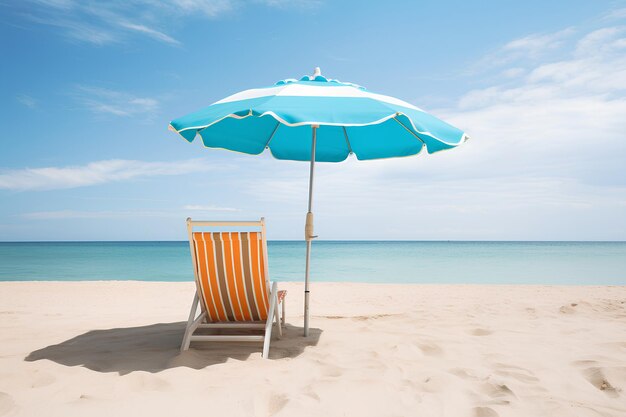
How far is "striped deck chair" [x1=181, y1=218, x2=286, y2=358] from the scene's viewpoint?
10.4 ft

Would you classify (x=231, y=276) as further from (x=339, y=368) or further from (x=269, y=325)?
(x=339, y=368)

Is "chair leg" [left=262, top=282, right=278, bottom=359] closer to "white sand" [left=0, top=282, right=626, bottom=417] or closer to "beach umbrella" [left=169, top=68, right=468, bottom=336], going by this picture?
"white sand" [left=0, top=282, right=626, bottom=417]

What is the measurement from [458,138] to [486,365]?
1.57 meters

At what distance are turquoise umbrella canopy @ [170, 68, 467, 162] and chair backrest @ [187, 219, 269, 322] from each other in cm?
84

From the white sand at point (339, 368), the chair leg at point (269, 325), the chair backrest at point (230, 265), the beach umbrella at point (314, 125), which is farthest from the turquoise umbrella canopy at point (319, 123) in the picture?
the white sand at point (339, 368)

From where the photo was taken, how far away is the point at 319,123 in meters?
2.51

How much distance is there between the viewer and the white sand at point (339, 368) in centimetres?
214

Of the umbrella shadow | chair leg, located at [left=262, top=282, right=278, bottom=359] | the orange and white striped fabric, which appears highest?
the orange and white striped fabric

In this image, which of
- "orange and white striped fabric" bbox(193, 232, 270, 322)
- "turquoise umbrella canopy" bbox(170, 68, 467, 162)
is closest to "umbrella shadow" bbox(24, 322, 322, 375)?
"orange and white striped fabric" bbox(193, 232, 270, 322)

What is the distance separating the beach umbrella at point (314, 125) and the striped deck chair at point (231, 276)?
0.52 m

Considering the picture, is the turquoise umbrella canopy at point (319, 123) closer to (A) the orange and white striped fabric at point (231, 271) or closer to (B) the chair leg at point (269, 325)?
(A) the orange and white striped fabric at point (231, 271)

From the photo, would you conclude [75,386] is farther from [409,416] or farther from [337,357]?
[409,416]

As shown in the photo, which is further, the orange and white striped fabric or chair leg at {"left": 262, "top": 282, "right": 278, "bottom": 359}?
the orange and white striped fabric

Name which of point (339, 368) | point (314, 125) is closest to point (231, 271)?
point (339, 368)
